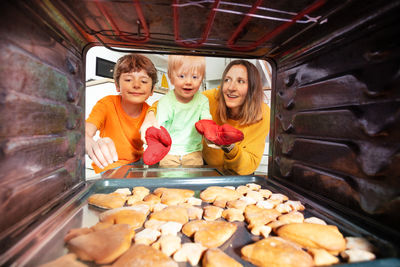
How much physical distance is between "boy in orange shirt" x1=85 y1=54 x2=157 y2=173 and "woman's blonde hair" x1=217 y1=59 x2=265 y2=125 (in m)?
0.75

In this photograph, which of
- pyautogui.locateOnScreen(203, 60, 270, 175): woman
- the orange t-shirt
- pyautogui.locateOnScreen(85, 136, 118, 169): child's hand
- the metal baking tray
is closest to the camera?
the metal baking tray

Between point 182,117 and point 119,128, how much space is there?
73 centimetres

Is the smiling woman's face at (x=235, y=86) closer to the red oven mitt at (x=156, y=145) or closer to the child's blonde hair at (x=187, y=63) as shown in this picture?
the child's blonde hair at (x=187, y=63)

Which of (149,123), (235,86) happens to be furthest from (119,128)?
(235,86)

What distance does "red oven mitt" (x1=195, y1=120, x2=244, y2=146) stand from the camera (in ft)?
4.05

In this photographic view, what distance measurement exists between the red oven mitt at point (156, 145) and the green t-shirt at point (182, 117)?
0.48m

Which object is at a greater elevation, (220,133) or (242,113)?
(242,113)

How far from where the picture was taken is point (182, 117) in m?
1.85

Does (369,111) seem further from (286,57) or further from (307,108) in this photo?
(286,57)

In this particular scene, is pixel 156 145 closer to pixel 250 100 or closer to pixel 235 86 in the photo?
pixel 235 86

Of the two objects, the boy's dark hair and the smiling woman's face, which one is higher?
the boy's dark hair

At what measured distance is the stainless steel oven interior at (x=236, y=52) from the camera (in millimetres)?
497

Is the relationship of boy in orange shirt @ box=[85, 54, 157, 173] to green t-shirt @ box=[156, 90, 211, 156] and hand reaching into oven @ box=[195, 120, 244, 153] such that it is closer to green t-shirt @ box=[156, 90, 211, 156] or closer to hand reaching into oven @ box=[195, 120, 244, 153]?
green t-shirt @ box=[156, 90, 211, 156]

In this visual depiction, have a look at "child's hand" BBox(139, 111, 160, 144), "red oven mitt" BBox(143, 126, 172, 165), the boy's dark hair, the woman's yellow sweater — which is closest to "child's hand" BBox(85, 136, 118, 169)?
"red oven mitt" BBox(143, 126, 172, 165)
